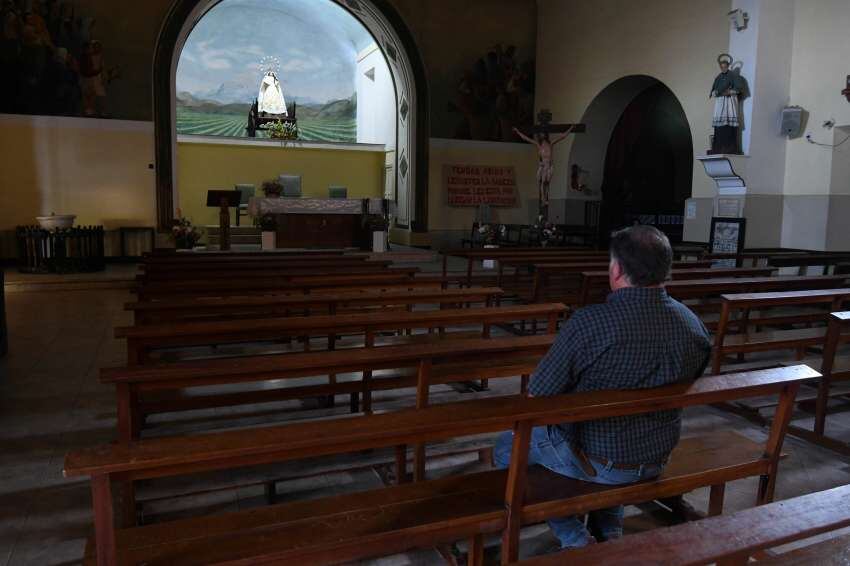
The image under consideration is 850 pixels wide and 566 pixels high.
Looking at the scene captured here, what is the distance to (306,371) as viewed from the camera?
2.36 metres

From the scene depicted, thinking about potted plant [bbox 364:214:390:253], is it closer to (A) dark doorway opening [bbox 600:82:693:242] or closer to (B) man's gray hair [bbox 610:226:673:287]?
(A) dark doorway opening [bbox 600:82:693:242]

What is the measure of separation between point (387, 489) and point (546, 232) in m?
9.90

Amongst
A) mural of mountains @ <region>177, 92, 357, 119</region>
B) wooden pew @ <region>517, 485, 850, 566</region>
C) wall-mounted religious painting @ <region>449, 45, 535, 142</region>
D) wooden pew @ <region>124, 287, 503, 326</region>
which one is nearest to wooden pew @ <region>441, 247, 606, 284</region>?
wooden pew @ <region>124, 287, 503, 326</region>

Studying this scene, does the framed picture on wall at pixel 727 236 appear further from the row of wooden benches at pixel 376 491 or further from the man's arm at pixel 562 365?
the man's arm at pixel 562 365

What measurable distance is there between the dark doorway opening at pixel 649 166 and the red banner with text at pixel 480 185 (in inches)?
76.3

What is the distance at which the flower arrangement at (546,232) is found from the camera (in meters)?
11.5

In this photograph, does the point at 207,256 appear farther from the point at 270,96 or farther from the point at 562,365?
the point at 270,96

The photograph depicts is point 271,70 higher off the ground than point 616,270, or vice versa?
point 271,70

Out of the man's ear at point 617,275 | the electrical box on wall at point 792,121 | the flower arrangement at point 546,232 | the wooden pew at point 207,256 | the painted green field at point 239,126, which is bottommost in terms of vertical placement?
the wooden pew at point 207,256

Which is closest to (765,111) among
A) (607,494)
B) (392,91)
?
(392,91)

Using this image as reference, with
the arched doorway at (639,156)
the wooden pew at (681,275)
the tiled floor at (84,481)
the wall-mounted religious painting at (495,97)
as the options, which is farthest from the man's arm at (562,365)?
the wall-mounted religious painting at (495,97)

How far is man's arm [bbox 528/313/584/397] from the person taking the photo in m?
1.88

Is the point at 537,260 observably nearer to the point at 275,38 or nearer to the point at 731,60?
the point at 731,60

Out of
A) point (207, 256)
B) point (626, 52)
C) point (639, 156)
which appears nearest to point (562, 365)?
point (207, 256)
